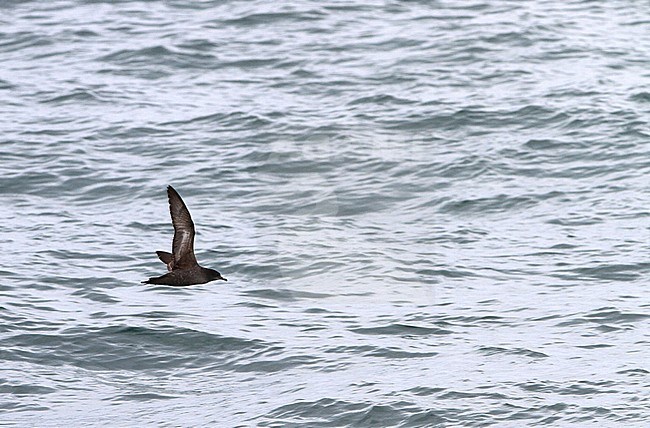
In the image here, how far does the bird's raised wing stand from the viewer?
Answer: 10.7m

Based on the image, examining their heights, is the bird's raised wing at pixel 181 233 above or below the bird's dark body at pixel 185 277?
above

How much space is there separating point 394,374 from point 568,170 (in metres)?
6.25

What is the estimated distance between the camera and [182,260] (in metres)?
10.9

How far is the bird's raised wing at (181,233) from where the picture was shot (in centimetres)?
1067

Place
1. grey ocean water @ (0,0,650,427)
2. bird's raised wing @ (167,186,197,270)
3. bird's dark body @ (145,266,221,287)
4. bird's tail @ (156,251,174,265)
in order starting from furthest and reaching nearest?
grey ocean water @ (0,0,650,427), bird's tail @ (156,251,174,265), bird's dark body @ (145,266,221,287), bird's raised wing @ (167,186,197,270)

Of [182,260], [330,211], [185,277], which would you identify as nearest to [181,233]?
[182,260]

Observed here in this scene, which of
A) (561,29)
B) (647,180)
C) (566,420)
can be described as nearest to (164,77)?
(561,29)

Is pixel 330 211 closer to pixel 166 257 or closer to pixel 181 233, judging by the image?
pixel 166 257

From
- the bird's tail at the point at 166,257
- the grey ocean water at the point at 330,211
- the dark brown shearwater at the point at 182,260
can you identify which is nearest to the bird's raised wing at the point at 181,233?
the dark brown shearwater at the point at 182,260

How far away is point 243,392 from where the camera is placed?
12500 mm

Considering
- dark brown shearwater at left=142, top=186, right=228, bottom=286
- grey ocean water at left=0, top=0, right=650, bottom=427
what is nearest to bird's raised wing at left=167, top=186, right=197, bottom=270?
dark brown shearwater at left=142, top=186, right=228, bottom=286

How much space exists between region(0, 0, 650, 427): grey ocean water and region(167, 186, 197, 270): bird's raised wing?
5.43 ft

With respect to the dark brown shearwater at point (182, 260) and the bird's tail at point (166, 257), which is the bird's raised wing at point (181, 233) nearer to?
the dark brown shearwater at point (182, 260)

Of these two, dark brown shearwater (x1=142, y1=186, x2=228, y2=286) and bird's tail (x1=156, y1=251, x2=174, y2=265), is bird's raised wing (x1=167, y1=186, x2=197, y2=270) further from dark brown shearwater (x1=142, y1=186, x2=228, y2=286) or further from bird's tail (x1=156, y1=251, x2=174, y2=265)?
bird's tail (x1=156, y1=251, x2=174, y2=265)
